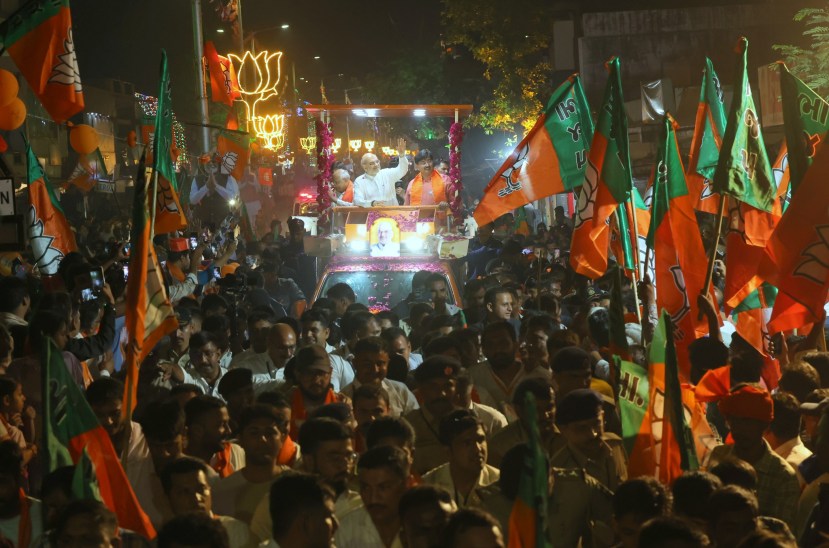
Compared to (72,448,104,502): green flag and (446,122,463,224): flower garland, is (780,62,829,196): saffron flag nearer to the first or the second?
(72,448,104,502): green flag

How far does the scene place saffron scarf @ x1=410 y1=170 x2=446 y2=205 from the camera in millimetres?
16641

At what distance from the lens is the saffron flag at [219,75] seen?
29438mm

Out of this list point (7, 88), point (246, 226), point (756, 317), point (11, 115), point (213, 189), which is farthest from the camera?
point (246, 226)

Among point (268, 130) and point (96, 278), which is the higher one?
point (268, 130)

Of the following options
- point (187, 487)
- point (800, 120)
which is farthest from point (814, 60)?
point (187, 487)

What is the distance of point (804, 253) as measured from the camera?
7.61m

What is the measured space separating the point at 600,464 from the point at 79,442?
257cm

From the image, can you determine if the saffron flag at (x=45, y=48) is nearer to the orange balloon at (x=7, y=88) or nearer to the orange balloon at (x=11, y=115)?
the orange balloon at (x=7, y=88)

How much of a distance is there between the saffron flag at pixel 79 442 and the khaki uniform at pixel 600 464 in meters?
2.12

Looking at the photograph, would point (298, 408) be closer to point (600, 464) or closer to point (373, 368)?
point (373, 368)

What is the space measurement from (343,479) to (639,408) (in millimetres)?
1514

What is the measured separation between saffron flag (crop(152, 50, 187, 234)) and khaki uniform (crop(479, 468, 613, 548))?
2.88 metres

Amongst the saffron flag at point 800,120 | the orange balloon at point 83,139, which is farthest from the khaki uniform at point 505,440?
the orange balloon at point 83,139

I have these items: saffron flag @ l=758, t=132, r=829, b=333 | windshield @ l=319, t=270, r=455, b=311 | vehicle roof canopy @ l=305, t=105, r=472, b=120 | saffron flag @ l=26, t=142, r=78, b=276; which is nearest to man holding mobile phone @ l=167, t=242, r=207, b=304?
windshield @ l=319, t=270, r=455, b=311
